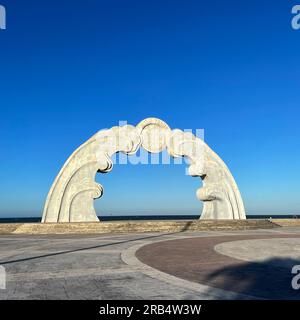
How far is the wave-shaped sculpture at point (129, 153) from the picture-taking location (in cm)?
2692

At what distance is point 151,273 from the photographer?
377 inches

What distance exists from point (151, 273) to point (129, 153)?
1866 centimetres

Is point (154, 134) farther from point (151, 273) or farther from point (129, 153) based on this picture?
point (151, 273)

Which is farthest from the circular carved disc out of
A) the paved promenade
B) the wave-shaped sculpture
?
the paved promenade

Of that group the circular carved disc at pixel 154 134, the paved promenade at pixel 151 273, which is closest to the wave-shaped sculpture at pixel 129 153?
the circular carved disc at pixel 154 134

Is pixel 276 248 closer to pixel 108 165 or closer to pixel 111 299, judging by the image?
pixel 111 299

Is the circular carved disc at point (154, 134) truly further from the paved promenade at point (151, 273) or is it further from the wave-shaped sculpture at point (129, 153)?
the paved promenade at point (151, 273)

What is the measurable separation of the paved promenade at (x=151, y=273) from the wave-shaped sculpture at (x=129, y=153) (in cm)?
1189

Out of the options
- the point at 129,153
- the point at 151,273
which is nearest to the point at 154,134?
the point at 129,153

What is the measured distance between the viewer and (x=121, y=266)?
1072 cm

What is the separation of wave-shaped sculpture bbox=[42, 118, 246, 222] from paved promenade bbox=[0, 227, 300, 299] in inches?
468

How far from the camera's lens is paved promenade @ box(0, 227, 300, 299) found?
752cm

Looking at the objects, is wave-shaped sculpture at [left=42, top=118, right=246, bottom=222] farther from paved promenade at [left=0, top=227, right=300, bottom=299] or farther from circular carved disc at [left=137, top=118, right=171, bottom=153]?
paved promenade at [left=0, top=227, right=300, bottom=299]
